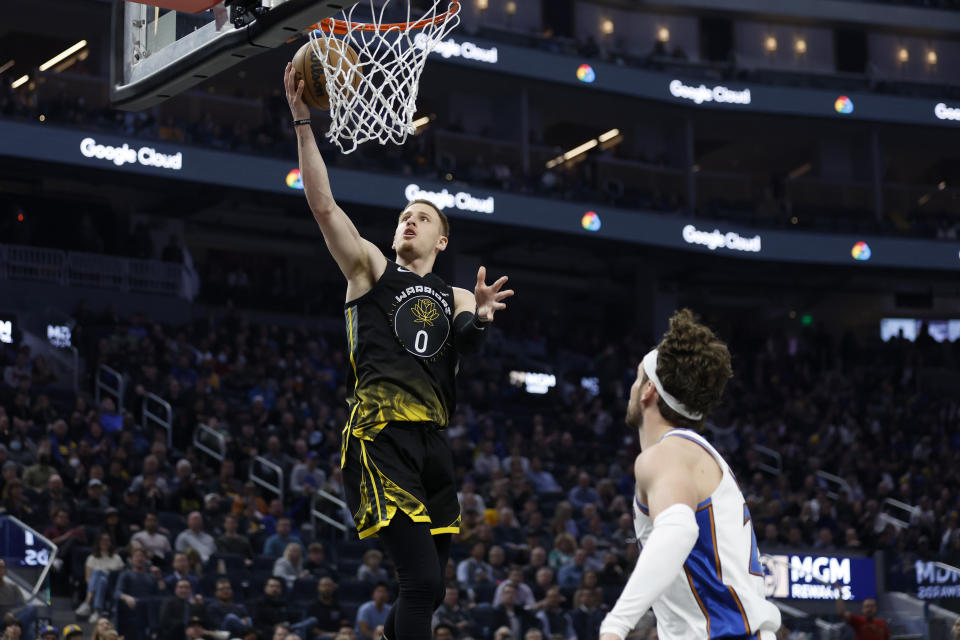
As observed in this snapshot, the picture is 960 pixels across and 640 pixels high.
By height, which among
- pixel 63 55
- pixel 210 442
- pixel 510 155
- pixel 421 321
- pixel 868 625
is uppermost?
pixel 63 55

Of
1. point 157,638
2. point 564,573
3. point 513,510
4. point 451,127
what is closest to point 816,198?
point 451,127

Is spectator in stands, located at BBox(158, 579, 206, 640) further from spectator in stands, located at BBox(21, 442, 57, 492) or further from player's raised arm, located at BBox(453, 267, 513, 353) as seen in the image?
player's raised arm, located at BBox(453, 267, 513, 353)

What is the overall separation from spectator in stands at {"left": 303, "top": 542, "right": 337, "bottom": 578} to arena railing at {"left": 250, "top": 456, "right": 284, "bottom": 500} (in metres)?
2.64

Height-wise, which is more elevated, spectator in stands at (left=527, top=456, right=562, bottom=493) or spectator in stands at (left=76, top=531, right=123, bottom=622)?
spectator in stands at (left=527, top=456, right=562, bottom=493)

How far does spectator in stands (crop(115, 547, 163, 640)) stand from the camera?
41.2 ft

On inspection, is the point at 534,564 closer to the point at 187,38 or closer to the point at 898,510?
the point at 187,38

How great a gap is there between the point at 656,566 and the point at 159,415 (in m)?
16.5

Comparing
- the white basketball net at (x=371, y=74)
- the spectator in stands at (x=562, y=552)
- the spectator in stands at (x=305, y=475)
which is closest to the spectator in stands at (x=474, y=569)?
the spectator in stands at (x=562, y=552)

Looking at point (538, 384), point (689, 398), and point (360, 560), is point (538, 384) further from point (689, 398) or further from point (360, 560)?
point (689, 398)

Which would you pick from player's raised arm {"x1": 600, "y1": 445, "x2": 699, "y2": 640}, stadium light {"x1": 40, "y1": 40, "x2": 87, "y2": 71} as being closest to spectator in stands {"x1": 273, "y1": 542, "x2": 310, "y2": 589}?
player's raised arm {"x1": 600, "y1": 445, "x2": 699, "y2": 640}

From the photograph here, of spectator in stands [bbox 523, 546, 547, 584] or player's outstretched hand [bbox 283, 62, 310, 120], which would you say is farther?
spectator in stands [bbox 523, 546, 547, 584]

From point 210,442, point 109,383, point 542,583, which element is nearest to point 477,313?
point 542,583

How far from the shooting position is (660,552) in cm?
387

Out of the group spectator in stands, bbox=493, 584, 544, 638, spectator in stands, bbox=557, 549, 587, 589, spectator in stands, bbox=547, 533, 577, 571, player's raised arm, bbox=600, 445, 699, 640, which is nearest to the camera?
player's raised arm, bbox=600, 445, 699, 640
